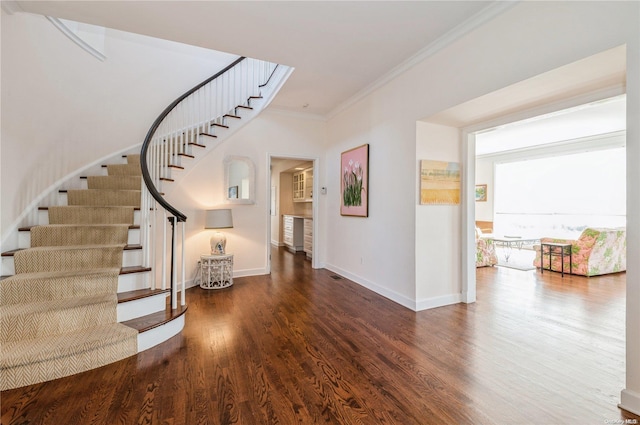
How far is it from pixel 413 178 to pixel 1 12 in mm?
4243

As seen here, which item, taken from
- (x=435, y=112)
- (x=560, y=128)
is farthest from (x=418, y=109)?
(x=560, y=128)

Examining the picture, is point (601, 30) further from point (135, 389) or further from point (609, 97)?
point (135, 389)

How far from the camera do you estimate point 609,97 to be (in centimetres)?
225

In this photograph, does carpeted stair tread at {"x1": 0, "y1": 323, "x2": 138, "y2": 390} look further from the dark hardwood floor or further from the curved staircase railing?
the curved staircase railing

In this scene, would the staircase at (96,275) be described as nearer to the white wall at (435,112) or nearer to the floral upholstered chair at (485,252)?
the white wall at (435,112)

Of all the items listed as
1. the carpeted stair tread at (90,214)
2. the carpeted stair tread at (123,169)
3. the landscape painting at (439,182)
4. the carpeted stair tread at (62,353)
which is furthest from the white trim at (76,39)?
the landscape painting at (439,182)

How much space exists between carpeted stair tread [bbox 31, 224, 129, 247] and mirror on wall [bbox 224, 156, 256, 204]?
1825 mm

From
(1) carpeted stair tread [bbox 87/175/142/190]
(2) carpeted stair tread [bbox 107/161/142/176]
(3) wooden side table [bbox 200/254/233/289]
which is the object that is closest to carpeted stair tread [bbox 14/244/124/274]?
(1) carpeted stair tread [bbox 87/175/142/190]

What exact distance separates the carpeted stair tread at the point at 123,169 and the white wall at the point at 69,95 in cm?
34

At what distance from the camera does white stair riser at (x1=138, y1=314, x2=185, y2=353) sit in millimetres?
2295

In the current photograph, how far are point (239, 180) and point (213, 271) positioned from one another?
160 cm

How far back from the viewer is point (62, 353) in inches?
76.9

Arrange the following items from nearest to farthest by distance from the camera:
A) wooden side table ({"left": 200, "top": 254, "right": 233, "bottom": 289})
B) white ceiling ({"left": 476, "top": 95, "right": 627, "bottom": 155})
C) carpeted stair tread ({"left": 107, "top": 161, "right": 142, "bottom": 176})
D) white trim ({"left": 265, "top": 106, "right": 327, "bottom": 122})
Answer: carpeted stair tread ({"left": 107, "top": 161, "right": 142, "bottom": 176}) < wooden side table ({"left": 200, "top": 254, "right": 233, "bottom": 289}) < white ceiling ({"left": 476, "top": 95, "right": 627, "bottom": 155}) < white trim ({"left": 265, "top": 106, "right": 327, "bottom": 122})

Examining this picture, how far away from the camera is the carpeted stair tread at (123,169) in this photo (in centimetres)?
398
